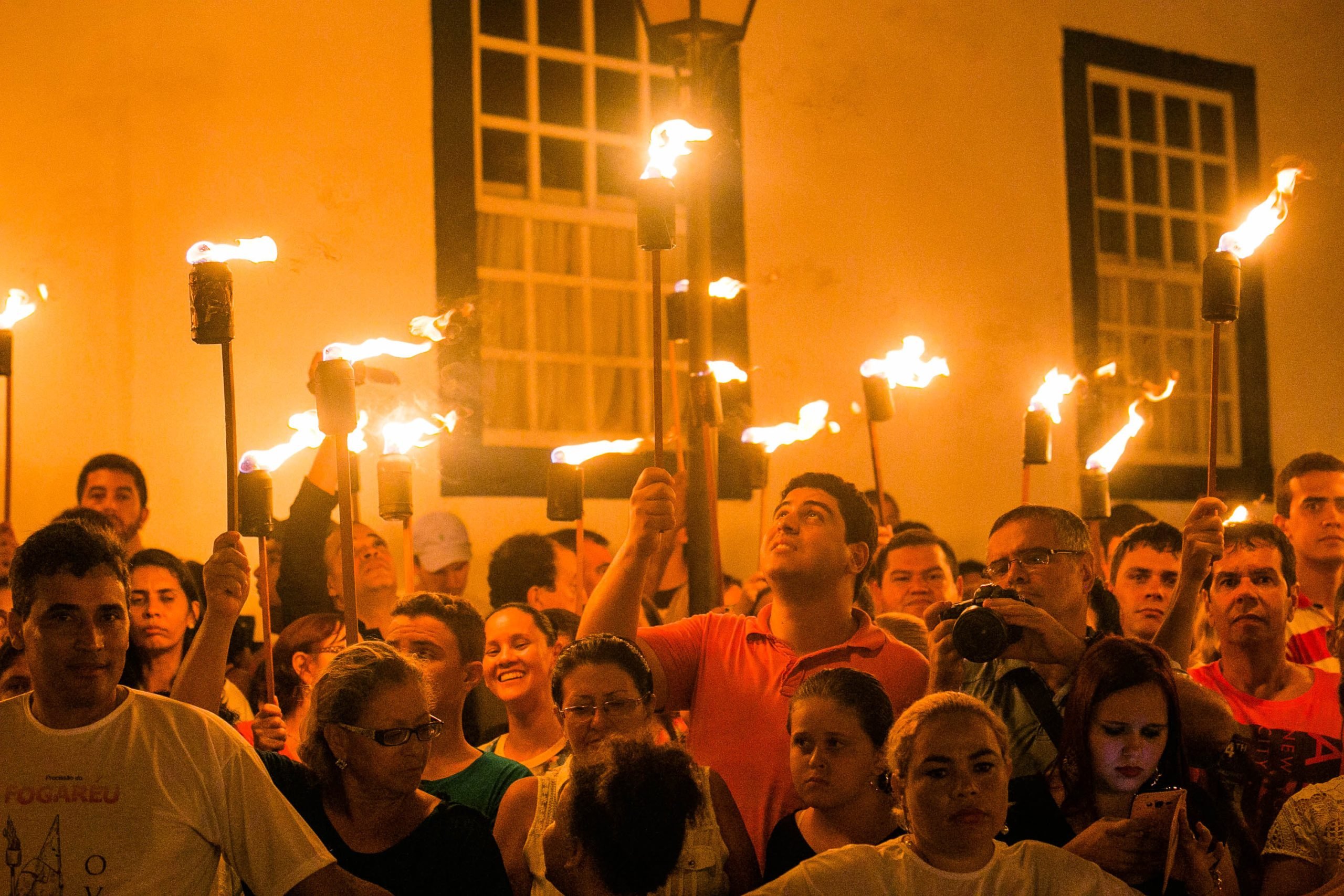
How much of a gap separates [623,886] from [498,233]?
218 inches

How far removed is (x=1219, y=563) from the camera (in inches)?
174

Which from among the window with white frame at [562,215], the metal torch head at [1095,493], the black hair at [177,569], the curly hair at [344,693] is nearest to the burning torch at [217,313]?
the curly hair at [344,693]

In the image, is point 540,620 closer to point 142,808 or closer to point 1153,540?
point 142,808

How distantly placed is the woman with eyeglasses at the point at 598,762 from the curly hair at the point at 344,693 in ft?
1.09

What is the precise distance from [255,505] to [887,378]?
306 cm

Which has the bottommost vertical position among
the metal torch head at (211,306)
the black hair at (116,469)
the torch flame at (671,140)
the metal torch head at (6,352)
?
the black hair at (116,469)

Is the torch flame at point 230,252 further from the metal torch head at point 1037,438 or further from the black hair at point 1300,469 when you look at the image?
the black hair at point 1300,469

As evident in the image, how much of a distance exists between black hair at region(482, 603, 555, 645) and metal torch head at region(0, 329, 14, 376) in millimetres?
2291

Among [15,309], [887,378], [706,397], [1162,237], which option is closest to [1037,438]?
[887,378]

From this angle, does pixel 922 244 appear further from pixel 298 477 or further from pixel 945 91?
pixel 298 477

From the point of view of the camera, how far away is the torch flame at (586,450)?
5.08 m

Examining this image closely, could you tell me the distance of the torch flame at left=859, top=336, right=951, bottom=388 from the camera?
7.89 m

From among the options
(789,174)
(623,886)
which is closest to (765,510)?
(789,174)

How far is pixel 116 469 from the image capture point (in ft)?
19.7
